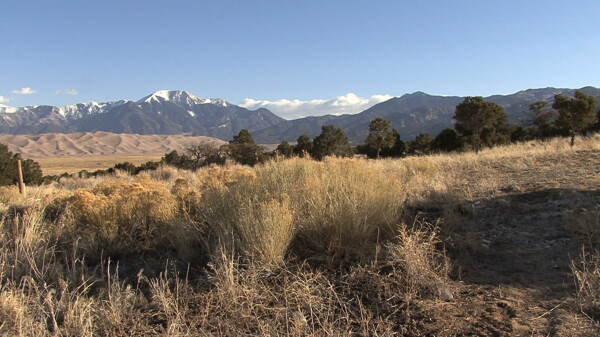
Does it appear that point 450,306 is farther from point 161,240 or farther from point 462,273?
point 161,240

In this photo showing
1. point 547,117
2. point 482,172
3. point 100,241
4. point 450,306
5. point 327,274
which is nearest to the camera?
point 450,306

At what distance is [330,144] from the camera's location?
80.4ft

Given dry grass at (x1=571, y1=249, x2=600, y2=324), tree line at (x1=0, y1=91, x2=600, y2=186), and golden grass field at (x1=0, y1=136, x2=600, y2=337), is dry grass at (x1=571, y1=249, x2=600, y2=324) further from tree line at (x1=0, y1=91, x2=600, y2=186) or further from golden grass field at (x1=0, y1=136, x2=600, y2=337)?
tree line at (x1=0, y1=91, x2=600, y2=186)

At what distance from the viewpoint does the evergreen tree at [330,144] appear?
24.2m

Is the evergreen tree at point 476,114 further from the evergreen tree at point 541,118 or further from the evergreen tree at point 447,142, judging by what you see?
the evergreen tree at point 541,118

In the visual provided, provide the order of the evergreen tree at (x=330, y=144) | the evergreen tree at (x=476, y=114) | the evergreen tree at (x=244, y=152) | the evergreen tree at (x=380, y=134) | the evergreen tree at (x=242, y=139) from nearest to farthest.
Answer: the evergreen tree at (x=476, y=114)
the evergreen tree at (x=244, y=152)
the evergreen tree at (x=330, y=144)
the evergreen tree at (x=242, y=139)
the evergreen tree at (x=380, y=134)

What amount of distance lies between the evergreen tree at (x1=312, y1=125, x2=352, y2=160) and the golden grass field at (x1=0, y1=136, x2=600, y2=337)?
57.4 ft

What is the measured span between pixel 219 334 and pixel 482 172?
9.32 meters

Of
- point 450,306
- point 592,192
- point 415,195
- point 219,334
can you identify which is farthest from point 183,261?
point 592,192

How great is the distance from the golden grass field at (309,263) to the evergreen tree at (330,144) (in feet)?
57.4

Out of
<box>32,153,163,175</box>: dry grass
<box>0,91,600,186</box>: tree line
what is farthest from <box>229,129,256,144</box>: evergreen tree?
<box>32,153,163,175</box>: dry grass

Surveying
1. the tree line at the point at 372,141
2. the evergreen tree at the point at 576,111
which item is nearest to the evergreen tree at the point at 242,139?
the tree line at the point at 372,141

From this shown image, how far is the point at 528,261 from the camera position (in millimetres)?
3965

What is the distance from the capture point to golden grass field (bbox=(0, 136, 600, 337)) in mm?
2910
